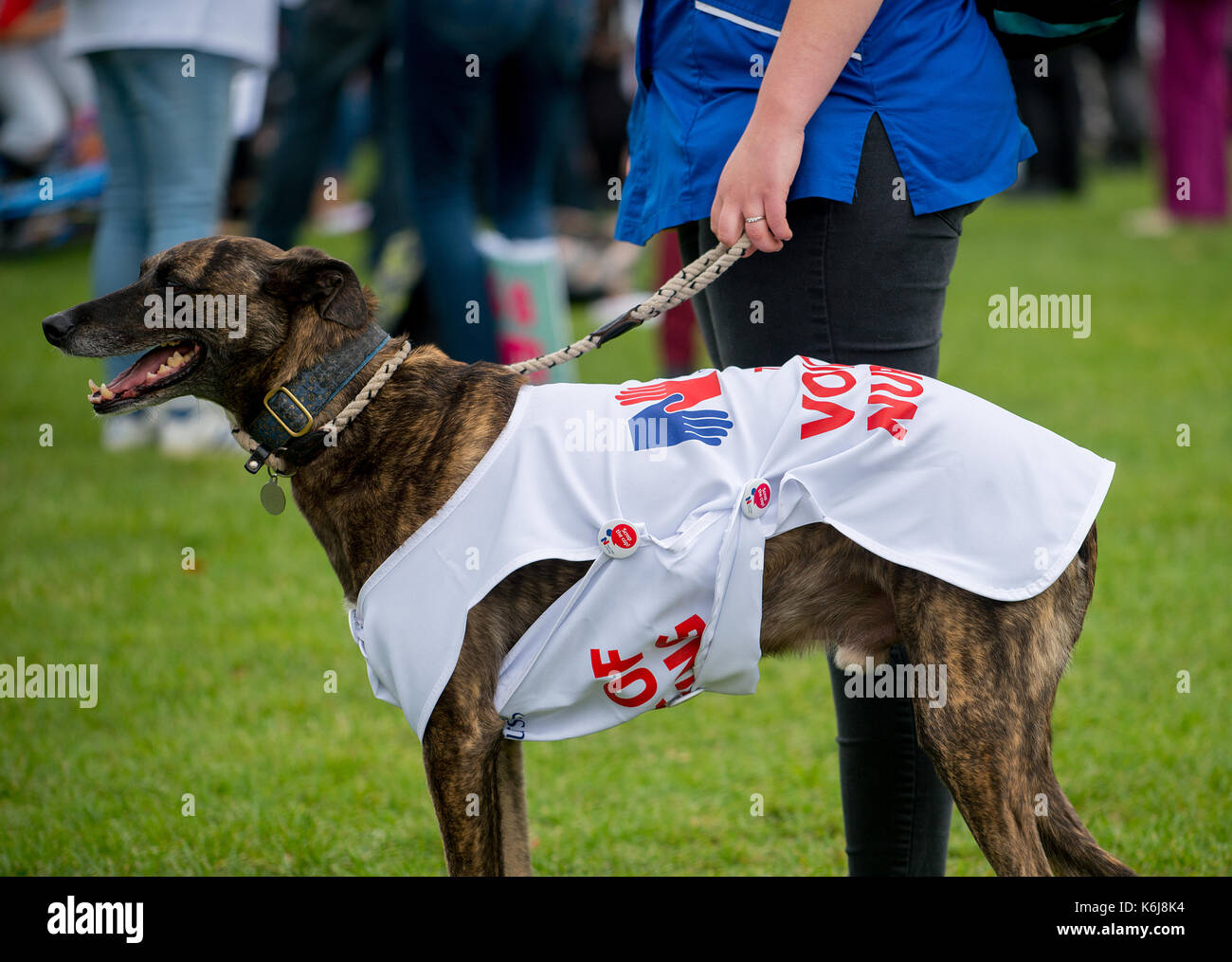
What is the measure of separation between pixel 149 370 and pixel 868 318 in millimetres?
1341

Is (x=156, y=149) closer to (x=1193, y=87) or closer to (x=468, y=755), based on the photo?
(x=468, y=755)

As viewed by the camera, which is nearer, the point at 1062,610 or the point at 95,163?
the point at 1062,610

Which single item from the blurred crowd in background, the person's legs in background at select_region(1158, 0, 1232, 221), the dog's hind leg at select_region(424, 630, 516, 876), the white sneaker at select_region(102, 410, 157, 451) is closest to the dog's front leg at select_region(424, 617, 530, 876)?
the dog's hind leg at select_region(424, 630, 516, 876)

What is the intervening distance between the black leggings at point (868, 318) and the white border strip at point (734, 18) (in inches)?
9.3

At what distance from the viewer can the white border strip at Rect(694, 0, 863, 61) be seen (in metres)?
2.29

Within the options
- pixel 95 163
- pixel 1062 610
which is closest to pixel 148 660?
pixel 1062 610

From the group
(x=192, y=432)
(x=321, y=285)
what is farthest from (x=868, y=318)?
(x=192, y=432)

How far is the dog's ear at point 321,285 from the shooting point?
234 cm

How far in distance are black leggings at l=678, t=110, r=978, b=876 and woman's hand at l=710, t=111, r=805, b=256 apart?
13cm

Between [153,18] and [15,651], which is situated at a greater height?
[153,18]

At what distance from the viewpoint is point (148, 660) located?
426 cm

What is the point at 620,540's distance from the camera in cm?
213

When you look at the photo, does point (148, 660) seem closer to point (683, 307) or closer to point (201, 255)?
point (201, 255)
